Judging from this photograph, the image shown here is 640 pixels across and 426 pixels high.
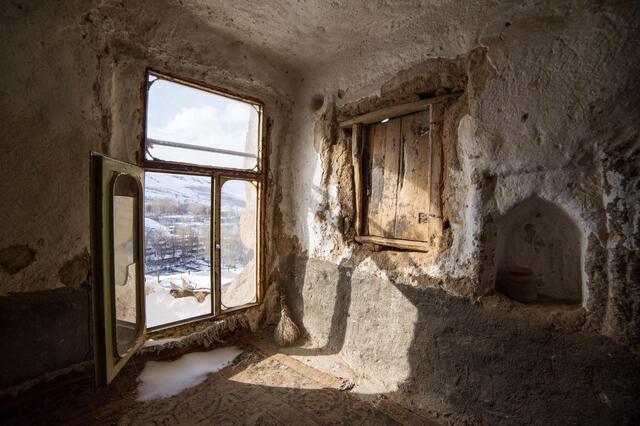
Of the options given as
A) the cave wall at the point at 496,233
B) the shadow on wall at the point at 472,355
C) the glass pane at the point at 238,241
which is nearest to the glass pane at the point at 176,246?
the glass pane at the point at 238,241

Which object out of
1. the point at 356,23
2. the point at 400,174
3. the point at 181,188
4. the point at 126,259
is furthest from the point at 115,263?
the point at 356,23

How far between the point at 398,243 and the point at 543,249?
0.98 metres

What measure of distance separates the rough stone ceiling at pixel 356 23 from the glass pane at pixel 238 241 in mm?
1449

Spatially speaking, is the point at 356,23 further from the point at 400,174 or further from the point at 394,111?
the point at 400,174

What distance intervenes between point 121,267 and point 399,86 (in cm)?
260

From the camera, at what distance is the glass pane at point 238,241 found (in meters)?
2.97

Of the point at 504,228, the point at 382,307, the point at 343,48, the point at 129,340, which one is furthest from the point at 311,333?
the point at 343,48

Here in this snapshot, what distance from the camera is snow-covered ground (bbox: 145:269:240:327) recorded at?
2.64 m

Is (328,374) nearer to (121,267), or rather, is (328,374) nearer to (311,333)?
(311,333)

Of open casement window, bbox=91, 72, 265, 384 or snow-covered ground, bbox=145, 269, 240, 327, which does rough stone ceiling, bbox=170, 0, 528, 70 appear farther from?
snow-covered ground, bbox=145, 269, 240, 327

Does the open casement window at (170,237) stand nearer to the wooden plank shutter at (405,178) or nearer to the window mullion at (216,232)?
the window mullion at (216,232)

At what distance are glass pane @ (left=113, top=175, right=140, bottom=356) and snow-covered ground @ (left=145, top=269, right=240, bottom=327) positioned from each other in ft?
0.90

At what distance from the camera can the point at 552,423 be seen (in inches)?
62.7

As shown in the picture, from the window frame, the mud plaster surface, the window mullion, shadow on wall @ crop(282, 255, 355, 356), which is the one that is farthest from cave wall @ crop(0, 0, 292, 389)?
shadow on wall @ crop(282, 255, 355, 356)
